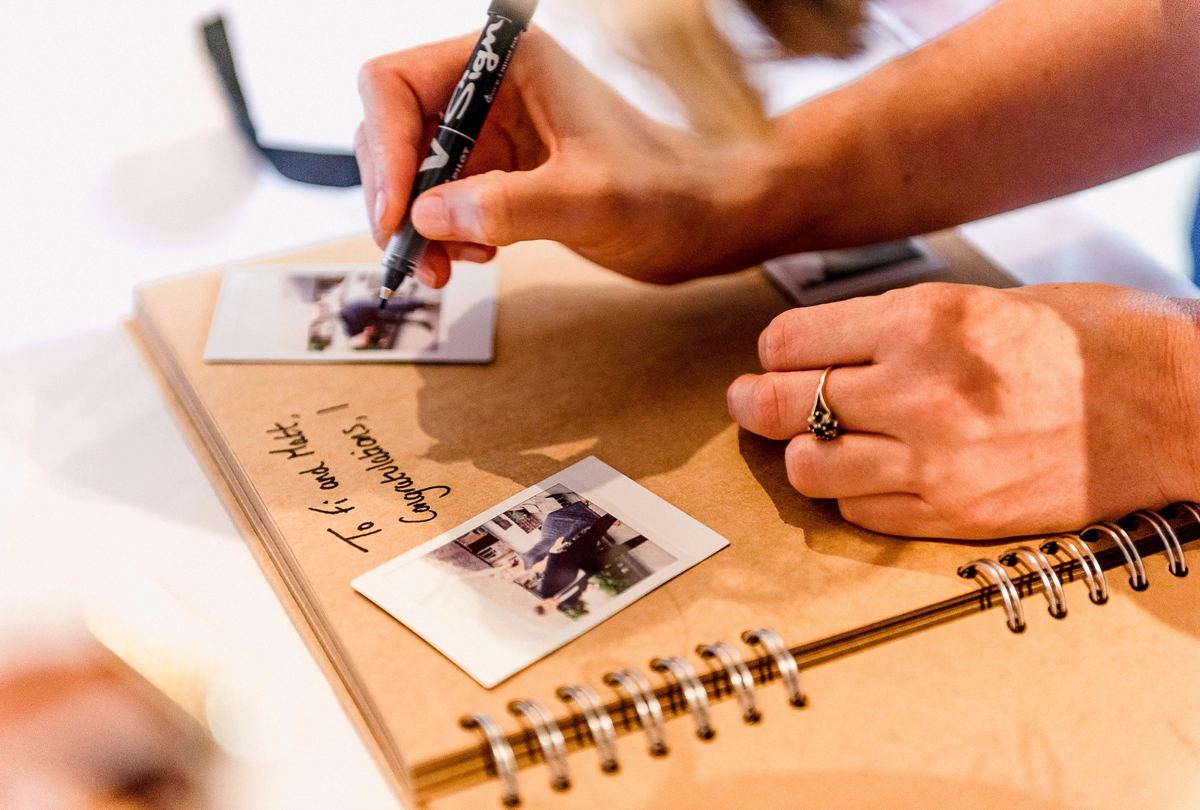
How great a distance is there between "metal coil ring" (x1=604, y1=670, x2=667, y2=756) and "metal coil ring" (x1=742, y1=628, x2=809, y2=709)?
7 centimetres

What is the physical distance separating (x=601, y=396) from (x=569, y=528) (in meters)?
0.15

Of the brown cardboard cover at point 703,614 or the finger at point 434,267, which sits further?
the finger at point 434,267

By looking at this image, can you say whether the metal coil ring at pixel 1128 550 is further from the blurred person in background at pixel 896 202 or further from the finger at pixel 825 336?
the finger at pixel 825 336

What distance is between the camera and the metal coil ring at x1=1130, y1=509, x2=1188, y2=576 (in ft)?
2.04

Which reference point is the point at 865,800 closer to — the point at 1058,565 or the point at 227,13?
the point at 1058,565

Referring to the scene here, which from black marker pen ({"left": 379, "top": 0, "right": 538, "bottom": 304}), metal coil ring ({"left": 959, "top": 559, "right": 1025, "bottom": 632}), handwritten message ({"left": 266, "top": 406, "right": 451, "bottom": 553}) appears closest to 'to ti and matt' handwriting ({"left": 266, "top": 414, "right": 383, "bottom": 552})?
handwritten message ({"left": 266, "top": 406, "right": 451, "bottom": 553})

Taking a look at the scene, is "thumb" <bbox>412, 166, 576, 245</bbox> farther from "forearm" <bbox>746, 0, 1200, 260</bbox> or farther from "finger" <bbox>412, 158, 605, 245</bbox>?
"forearm" <bbox>746, 0, 1200, 260</bbox>

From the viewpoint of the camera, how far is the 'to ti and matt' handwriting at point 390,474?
2.14 feet

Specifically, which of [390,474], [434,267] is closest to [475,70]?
[434,267]

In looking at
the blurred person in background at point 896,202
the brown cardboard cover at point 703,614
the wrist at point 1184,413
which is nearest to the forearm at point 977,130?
the blurred person in background at point 896,202

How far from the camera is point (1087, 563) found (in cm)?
61

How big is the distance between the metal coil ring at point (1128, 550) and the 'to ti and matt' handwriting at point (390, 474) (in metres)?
0.40

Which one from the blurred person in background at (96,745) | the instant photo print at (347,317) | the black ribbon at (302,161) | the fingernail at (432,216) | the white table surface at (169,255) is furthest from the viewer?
the black ribbon at (302,161)

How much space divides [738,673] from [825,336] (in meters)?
0.23
